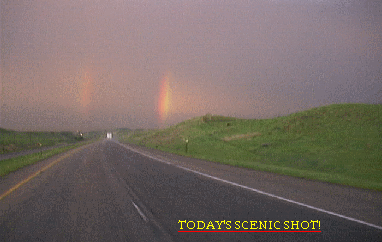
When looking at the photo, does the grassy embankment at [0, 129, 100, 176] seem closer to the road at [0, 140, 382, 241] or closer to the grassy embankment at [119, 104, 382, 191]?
the road at [0, 140, 382, 241]

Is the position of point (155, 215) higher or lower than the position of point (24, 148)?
higher

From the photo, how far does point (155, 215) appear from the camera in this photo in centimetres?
730

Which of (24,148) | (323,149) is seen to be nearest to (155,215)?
(323,149)

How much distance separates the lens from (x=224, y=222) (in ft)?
21.7

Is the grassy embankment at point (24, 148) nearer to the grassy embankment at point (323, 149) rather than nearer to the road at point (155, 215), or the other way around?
the road at point (155, 215)

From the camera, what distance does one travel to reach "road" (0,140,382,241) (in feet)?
19.1

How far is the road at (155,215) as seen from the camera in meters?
5.82

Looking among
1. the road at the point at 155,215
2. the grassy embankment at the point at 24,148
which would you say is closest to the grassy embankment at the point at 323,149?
the road at the point at 155,215

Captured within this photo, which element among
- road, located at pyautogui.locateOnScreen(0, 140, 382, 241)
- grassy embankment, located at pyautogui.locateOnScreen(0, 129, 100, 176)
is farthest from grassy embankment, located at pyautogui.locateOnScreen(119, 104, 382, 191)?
grassy embankment, located at pyautogui.locateOnScreen(0, 129, 100, 176)

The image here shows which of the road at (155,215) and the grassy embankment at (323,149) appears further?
the grassy embankment at (323,149)

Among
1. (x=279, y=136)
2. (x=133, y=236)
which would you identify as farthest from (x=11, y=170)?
(x=279, y=136)

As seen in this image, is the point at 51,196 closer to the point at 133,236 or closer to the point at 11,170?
the point at 133,236

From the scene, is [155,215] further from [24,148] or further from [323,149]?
[24,148]

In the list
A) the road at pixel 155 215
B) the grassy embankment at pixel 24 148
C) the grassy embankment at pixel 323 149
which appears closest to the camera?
the road at pixel 155 215
